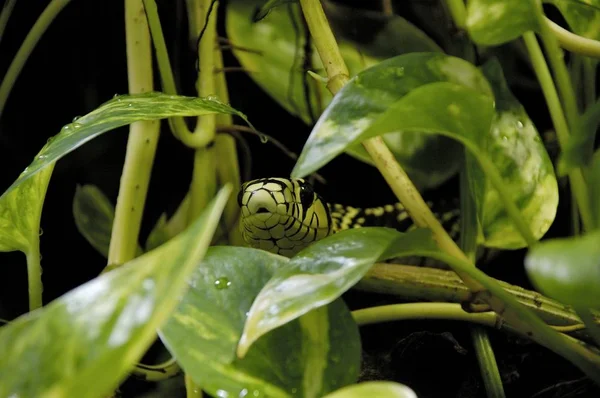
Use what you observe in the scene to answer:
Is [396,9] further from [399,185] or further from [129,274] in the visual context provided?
[129,274]

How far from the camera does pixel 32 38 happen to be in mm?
915

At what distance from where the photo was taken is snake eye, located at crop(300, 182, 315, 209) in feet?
3.10

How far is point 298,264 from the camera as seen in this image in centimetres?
43

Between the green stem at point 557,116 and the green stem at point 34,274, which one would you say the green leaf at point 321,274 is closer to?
the green stem at point 557,116

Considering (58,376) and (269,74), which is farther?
(269,74)

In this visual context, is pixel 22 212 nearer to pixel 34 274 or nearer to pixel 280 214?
pixel 34 274

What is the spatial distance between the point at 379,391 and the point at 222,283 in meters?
0.16

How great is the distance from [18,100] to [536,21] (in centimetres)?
93

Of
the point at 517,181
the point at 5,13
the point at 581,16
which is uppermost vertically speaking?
the point at 5,13

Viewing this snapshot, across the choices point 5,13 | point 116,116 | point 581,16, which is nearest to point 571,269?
point 116,116

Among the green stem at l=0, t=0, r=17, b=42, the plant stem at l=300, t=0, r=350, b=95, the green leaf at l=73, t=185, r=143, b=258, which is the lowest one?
the green leaf at l=73, t=185, r=143, b=258

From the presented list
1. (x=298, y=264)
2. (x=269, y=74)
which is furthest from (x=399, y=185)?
(x=269, y=74)

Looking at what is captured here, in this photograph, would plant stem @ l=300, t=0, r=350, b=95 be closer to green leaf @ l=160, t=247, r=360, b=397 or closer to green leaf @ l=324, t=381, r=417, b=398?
green leaf @ l=160, t=247, r=360, b=397

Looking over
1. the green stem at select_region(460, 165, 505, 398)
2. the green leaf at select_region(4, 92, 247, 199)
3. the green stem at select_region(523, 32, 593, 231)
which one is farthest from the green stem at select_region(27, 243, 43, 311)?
the green stem at select_region(523, 32, 593, 231)
